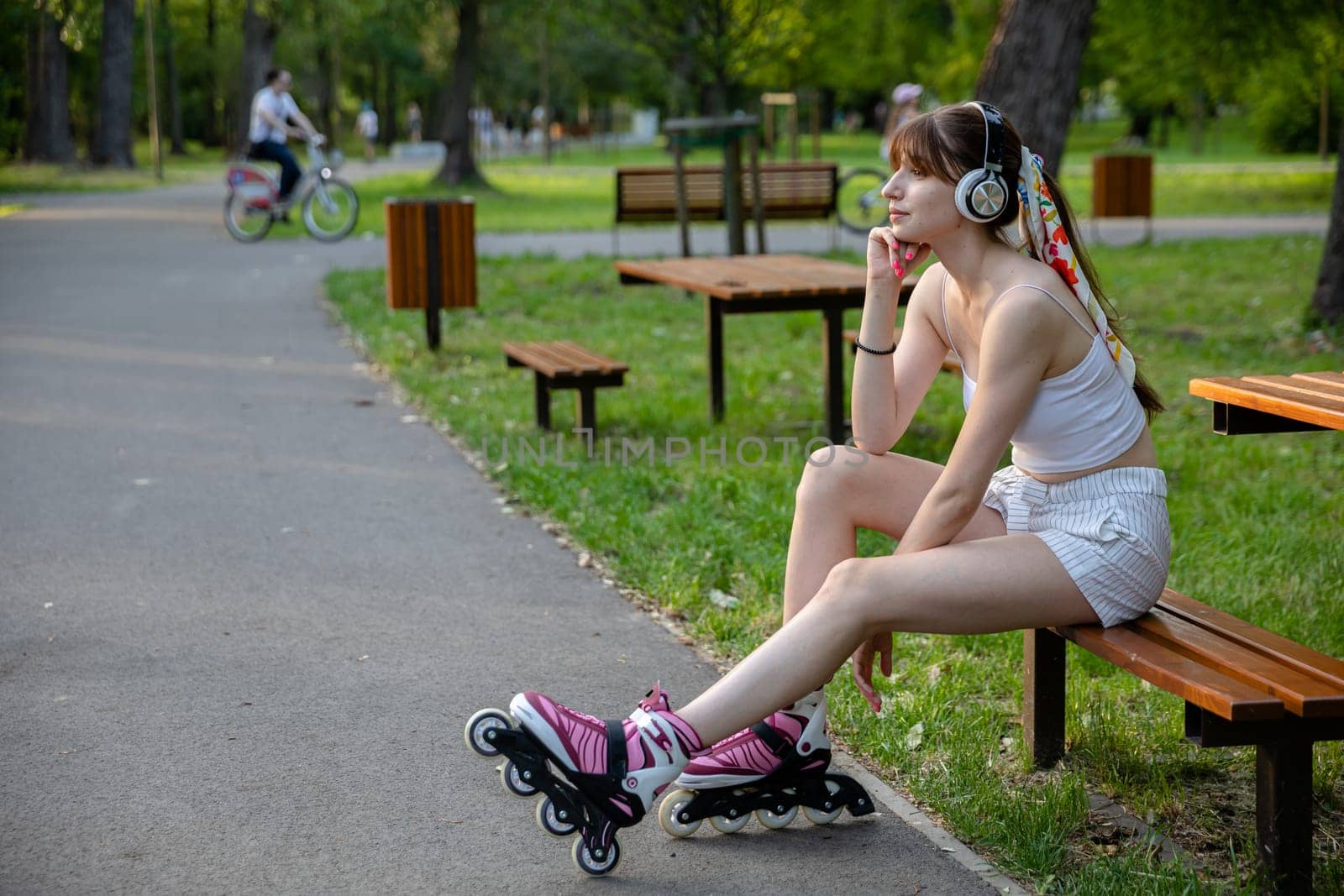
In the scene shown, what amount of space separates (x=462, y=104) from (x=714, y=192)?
14194 millimetres

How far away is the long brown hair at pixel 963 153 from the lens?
10.3ft

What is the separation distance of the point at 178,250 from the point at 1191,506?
1367 cm

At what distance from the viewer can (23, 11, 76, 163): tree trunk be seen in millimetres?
34875

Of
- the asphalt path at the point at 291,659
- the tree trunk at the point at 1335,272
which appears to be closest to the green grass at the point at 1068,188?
the tree trunk at the point at 1335,272

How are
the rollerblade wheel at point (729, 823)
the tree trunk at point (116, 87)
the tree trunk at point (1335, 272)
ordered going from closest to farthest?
the rollerblade wheel at point (729, 823) < the tree trunk at point (1335, 272) < the tree trunk at point (116, 87)

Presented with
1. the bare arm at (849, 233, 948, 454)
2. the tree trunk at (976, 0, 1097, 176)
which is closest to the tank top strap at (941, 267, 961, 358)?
the bare arm at (849, 233, 948, 454)

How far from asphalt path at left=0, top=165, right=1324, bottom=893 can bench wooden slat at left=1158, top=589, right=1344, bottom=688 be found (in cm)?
73

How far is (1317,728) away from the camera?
2.70m

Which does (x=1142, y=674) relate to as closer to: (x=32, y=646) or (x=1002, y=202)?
(x=1002, y=202)

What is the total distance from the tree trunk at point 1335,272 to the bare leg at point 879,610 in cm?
778

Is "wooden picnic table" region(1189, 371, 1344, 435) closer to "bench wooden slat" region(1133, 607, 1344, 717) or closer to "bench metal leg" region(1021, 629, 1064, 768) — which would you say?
"bench wooden slat" region(1133, 607, 1344, 717)

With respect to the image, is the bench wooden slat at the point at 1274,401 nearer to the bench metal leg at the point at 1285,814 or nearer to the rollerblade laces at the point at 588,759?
the bench metal leg at the point at 1285,814

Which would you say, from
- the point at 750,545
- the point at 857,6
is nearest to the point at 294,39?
the point at 857,6

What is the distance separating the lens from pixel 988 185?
315 centimetres
